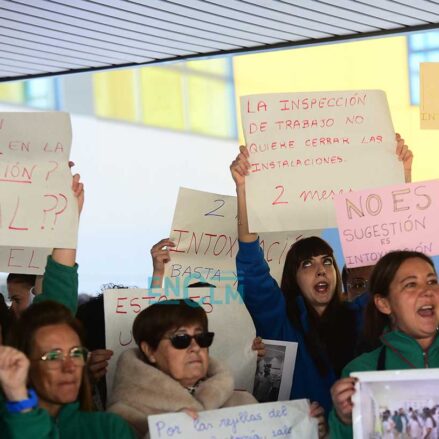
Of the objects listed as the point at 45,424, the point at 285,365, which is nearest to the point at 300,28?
the point at 285,365

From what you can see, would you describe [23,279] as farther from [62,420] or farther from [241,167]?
[62,420]

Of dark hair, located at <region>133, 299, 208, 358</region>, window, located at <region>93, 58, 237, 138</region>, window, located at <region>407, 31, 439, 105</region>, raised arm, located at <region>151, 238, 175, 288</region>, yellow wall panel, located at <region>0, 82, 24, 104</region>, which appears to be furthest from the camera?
window, located at <region>93, 58, 237, 138</region>

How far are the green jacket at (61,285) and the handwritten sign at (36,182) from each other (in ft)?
0.30

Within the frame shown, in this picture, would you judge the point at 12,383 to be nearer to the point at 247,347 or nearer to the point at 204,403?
the point at 204,403

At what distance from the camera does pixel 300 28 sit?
507cm

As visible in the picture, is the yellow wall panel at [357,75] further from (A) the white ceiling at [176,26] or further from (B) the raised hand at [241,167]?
(B) the raised hand at [241,167]

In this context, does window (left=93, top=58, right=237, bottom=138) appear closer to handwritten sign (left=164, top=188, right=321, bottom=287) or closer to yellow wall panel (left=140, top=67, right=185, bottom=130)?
yellow wall panel (left=140, top=67, right=185, bottom=130)

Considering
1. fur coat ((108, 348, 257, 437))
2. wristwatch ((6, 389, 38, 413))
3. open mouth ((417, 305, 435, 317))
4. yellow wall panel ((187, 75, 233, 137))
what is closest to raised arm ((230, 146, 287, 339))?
fur coat ((108, 348, 257, 437))

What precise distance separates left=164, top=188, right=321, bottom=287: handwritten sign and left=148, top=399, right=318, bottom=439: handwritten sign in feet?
3.23

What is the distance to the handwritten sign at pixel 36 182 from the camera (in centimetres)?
313

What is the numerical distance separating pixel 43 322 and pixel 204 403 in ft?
1.63

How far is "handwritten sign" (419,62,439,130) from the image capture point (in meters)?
3.59

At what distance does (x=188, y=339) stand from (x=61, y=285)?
0.49 metres

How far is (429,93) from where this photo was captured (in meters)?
3.61
